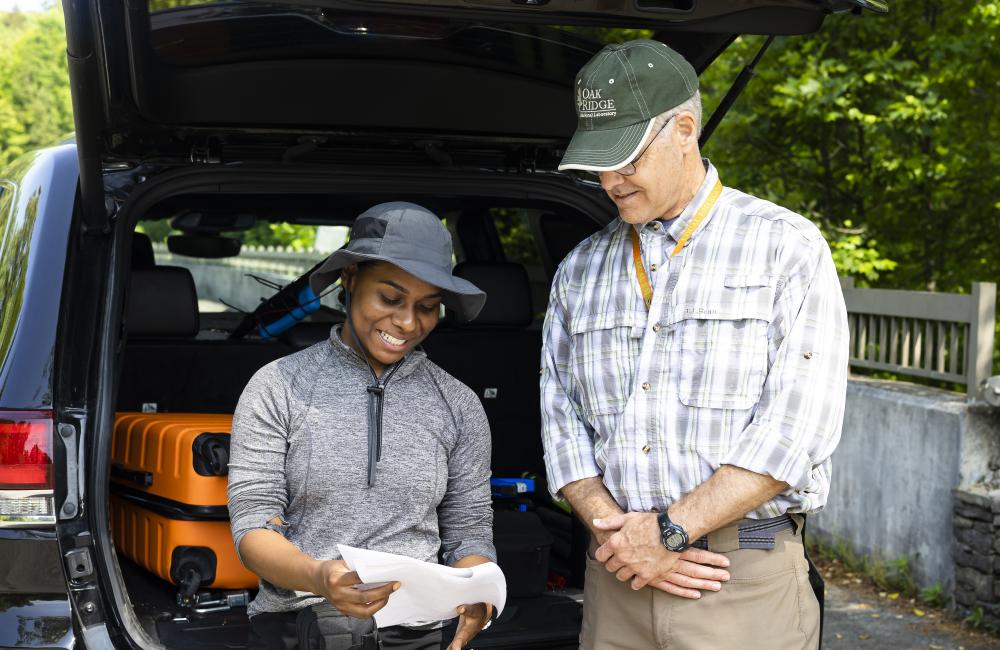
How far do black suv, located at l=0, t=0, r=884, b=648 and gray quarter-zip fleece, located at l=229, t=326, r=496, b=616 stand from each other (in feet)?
1.15

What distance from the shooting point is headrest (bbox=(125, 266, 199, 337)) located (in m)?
3.15

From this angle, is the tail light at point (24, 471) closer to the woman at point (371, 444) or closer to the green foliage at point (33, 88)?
the woman at point (371, 444)

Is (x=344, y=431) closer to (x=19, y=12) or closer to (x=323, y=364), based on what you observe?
(x=323, y=364)

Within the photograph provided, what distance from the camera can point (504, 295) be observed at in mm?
3734

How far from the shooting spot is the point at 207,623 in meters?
2.66

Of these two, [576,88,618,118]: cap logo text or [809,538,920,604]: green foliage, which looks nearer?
[576,88,618,118]: cap logo text

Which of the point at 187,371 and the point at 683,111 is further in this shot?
the point at 187,371

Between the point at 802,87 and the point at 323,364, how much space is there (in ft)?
16.1

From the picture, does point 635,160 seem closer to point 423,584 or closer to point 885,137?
point 423,584

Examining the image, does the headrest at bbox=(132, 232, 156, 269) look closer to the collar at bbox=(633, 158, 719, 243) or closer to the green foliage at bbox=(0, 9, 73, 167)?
the collar at bbox=(633, 158, 719, 243)

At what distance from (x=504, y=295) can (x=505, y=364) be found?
24cm

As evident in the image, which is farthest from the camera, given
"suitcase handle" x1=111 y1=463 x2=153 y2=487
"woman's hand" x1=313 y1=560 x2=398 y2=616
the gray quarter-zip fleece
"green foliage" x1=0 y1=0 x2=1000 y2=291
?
"green foliage" x1=0 y1=0 x2=1000 y2=291

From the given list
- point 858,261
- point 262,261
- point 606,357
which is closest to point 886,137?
point 858,261

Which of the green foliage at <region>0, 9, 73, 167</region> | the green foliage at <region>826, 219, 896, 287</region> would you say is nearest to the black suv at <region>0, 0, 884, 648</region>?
the green foliage at <region>826, 219, 896, 287</region>
